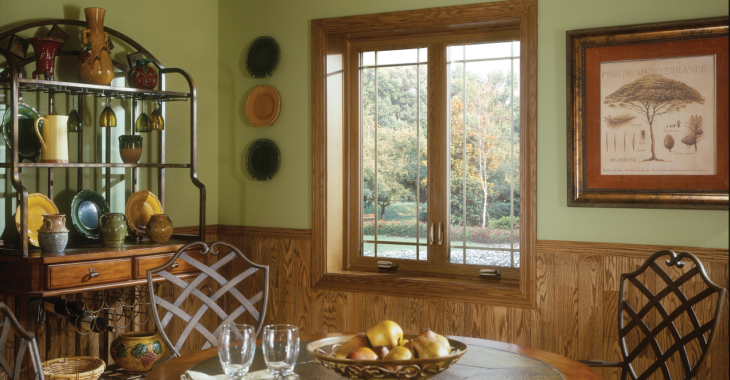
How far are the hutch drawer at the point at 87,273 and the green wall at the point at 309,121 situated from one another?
112 cm

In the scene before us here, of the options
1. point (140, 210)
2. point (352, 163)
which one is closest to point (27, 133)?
point (140, 210)

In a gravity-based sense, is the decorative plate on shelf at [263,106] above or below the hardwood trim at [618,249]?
above

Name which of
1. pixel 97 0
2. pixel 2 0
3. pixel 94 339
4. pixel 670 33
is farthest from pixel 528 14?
pixel 94 339

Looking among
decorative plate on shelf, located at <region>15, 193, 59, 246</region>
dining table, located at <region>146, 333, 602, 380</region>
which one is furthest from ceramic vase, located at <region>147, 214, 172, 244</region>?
dining table, located at <region>146, 333, 602, 380</region>

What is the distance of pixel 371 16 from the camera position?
357 centimetres

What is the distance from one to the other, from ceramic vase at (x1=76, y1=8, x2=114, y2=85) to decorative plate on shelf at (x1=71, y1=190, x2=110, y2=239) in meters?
0.56

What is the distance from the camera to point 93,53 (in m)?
2.97

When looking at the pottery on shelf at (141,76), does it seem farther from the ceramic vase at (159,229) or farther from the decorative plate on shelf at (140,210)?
the ceramic vase at (159,229)

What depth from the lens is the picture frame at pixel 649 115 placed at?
9.32ft

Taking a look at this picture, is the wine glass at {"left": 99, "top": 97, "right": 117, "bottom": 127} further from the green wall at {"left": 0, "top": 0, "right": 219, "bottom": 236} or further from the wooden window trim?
the wooden window trim

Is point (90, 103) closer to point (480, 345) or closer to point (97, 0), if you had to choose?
point (97, 0)

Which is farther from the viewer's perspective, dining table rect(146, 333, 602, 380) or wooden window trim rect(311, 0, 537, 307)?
wooden window trim rect(311, 0, 537, 307)

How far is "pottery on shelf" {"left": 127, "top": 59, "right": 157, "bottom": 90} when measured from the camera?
10.6ft

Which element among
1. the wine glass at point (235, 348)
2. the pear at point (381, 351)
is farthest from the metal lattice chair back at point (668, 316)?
the wine glass at point (235, 348)
